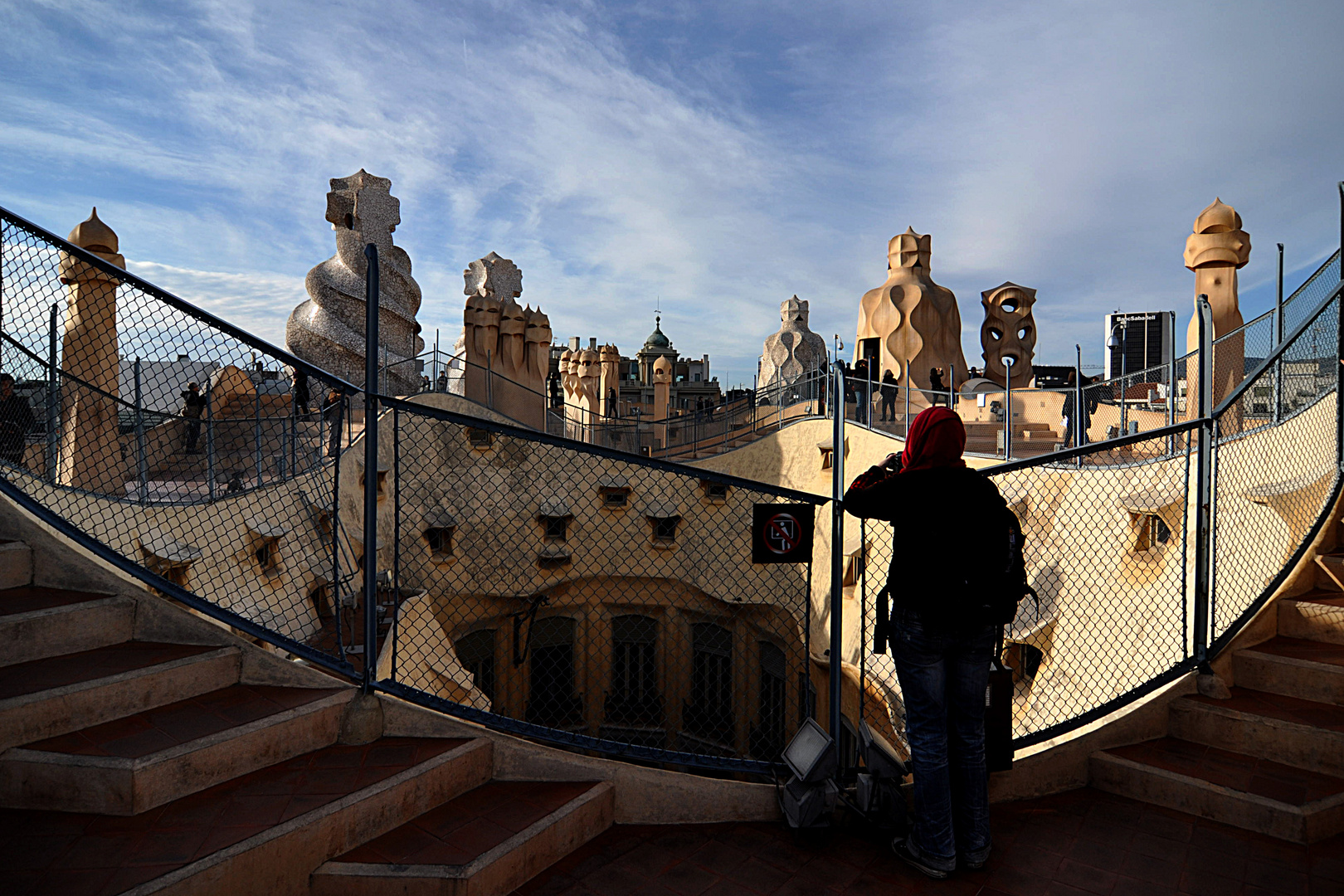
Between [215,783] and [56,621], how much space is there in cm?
101

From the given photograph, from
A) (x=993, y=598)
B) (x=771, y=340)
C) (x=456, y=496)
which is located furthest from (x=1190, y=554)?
(x=771, y=340)

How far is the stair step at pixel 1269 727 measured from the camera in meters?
3.01

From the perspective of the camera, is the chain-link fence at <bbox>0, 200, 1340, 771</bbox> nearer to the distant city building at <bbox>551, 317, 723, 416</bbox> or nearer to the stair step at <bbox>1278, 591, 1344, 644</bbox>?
the stair step at <bbox>1278, 591, 1344, 644</bbox>

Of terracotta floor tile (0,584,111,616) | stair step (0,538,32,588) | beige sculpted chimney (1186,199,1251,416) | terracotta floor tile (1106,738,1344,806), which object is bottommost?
terracotta floor tile (1106,738,1344,806)

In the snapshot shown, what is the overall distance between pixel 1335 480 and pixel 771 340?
96.9ft

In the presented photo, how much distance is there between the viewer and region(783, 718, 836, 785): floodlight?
2.78 m

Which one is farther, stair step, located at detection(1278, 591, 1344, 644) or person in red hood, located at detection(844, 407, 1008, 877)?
stair step, located at detection(1278, 591, 1344, 644)

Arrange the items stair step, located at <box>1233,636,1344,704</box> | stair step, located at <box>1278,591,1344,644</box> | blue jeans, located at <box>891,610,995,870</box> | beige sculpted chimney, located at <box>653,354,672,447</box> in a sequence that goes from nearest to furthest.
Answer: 1. blue jeans, located at <box>891,610,995,870</box>
2. stair step, located at <box>1233,636,1344,704</box>
3. stair step, located at <box>1278,591,1344,644</box>
4. beige sculpted chimney, located at <box>653,354,672,447</box>

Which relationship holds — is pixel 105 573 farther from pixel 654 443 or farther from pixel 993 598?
pixel 654 443

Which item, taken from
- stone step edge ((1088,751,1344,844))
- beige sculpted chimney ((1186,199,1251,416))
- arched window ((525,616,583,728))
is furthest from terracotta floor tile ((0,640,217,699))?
arched window ((525,616,583,728))

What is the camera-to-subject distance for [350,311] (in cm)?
1572

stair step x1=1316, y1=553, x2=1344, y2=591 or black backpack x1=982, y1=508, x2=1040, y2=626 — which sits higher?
black backpack x1=982, y1=508, x2=1040, y2=626

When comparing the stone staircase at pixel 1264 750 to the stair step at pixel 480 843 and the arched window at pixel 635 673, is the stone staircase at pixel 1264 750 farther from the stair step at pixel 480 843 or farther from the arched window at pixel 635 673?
the arched window at pixel 635 673

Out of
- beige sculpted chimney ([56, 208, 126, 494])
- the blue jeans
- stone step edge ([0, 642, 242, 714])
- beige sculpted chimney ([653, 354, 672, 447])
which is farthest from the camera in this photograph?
beige sculpted chimney ([653, 354, 672, 447])
